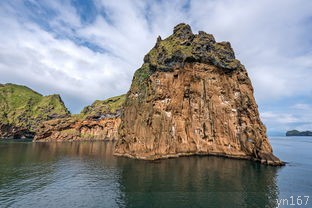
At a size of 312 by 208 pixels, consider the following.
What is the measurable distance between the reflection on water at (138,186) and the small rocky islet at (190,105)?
20595mm

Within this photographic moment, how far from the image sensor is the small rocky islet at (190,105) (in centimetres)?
8862

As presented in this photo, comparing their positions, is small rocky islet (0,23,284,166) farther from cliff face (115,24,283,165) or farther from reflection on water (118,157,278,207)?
reflection on water (118,157,278,207)

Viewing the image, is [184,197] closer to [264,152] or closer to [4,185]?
[4,185]

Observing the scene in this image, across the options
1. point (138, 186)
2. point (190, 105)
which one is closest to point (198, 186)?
point (138, 186)

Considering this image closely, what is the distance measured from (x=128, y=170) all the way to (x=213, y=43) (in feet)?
242

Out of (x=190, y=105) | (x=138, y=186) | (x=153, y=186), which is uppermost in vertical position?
(x=190, y=105)

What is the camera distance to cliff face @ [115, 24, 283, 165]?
291 ft

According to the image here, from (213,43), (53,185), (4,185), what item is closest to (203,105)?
(213,43)

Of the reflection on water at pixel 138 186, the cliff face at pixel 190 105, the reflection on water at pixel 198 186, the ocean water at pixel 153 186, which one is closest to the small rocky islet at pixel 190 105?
the cliff face at pixel 190 105

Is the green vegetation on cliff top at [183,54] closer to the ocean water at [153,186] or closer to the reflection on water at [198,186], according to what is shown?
the reflection on water at [198,186]

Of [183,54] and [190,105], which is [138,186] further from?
[183,54]

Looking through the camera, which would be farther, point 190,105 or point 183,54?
point 190,105

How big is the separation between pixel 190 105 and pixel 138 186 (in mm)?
62183

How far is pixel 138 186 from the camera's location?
47469mm
